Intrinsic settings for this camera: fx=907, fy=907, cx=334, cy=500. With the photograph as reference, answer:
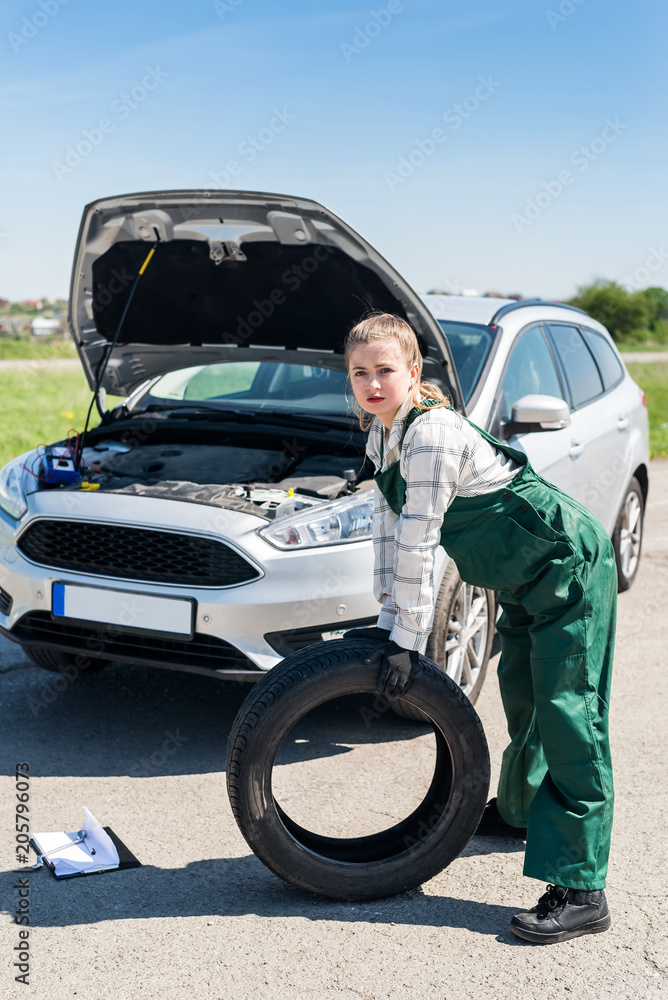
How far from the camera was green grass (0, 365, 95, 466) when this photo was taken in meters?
11.6

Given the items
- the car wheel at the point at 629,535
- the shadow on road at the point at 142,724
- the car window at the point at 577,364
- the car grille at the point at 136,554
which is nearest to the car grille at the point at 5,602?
the car grille at the point at 136,554

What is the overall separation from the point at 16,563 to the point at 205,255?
161 centimetres

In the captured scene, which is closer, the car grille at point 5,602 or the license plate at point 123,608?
the license plate at point 123,608

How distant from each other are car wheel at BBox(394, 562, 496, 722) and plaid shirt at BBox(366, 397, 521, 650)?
1096 millimetres

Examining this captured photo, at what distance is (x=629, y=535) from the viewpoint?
18.4ft

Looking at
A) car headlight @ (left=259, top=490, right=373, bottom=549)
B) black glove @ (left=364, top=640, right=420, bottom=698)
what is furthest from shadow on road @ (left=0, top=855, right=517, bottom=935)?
car headlight @ (left=259, top=490, right=373, bottom=549)

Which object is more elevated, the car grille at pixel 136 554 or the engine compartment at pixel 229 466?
the engine compartment at pixel 229 466

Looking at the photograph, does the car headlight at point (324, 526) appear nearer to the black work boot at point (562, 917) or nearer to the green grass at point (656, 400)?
the black work boot at point (562, 917)

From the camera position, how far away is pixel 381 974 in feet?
7.27

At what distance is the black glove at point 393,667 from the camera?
7.64 ft

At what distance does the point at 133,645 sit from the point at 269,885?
3.57 feet

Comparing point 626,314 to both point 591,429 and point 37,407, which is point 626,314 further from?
point 591,429

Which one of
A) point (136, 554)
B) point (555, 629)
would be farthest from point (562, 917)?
point (136, 554)

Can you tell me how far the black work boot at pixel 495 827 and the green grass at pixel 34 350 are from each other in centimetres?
2918
